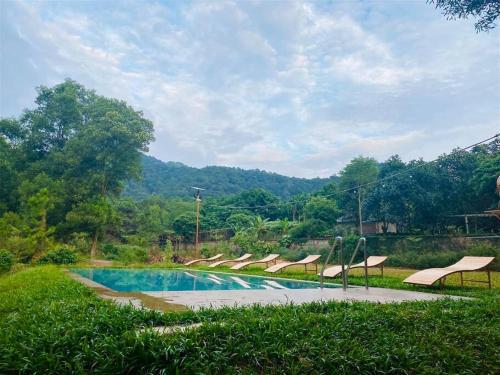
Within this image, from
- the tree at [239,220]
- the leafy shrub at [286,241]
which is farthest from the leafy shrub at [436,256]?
the tree at [239,220]

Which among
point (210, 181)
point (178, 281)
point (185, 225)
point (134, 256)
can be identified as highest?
point (210, 181)

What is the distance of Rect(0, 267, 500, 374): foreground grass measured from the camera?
2.34 metres

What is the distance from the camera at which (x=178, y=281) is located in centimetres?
1235

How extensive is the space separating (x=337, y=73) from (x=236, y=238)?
1168cm

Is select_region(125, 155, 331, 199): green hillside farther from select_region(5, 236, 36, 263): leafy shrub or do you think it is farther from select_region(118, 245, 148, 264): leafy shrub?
select_region(5, 236, 36, 263): leafy shrub

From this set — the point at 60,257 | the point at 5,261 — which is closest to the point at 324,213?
the point at 60,257

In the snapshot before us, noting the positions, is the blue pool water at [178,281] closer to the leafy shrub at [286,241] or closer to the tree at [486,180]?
the leafy shrub at [286,241]

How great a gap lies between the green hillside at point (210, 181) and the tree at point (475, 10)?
38875 mm

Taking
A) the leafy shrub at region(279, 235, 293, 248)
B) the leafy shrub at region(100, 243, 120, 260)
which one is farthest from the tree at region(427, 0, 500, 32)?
the leafy shrub at region(100, 243, 120, 260)

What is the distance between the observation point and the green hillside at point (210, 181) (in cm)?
4475

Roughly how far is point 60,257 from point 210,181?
3137 cm

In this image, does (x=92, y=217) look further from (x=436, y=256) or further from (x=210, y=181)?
(x=210, y=181)

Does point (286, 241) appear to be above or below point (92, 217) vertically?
below

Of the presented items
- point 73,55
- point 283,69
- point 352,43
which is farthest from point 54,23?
point 352,43
